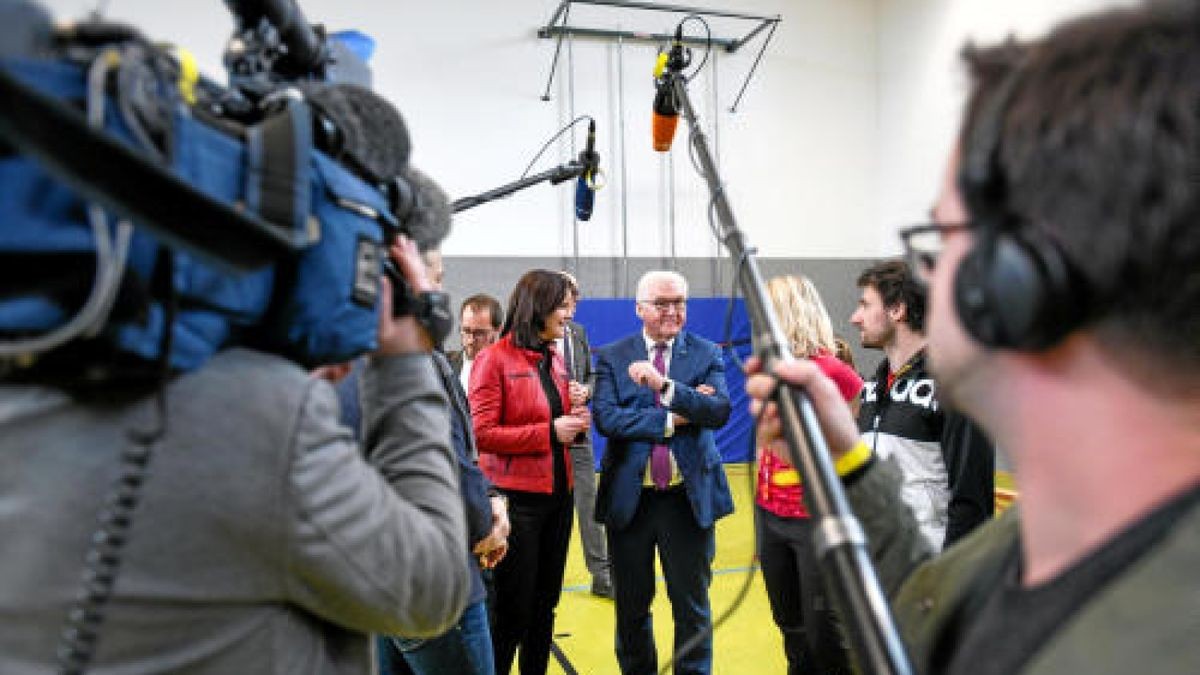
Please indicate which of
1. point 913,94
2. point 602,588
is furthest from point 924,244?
point 913,94

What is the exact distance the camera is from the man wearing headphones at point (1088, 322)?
1.42 ft

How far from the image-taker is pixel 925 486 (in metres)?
1.87

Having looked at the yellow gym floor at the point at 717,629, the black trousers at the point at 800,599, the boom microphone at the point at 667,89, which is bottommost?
the yellow gym floor at the point at 717,629

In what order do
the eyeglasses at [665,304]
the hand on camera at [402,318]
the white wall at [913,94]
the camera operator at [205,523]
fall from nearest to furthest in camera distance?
the camera operator at [205,523] < the hand on camera at [402,318] < the eyeglasses at [665,304] < the white wall at [913,94]

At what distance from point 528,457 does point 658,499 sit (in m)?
0.44

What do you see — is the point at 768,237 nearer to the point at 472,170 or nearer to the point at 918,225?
the point at 472,170

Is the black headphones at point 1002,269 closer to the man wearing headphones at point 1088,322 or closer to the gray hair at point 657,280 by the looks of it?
the man wearing headphones at point 1088,322

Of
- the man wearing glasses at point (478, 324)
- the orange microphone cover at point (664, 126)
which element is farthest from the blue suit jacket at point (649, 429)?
the orange microphone cover at point (664, 126)

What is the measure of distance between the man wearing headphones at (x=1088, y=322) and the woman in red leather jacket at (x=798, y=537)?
1.68m

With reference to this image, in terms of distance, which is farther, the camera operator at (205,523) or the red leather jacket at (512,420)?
the red leather jacket at (512,420)

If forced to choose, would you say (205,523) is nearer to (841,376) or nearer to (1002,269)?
(1002,269)

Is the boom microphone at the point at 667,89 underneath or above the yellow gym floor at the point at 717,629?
above

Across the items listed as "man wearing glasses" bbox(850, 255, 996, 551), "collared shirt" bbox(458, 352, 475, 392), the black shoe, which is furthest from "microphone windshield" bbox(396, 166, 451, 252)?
the black shoe

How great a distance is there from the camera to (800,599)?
234 centimetres
